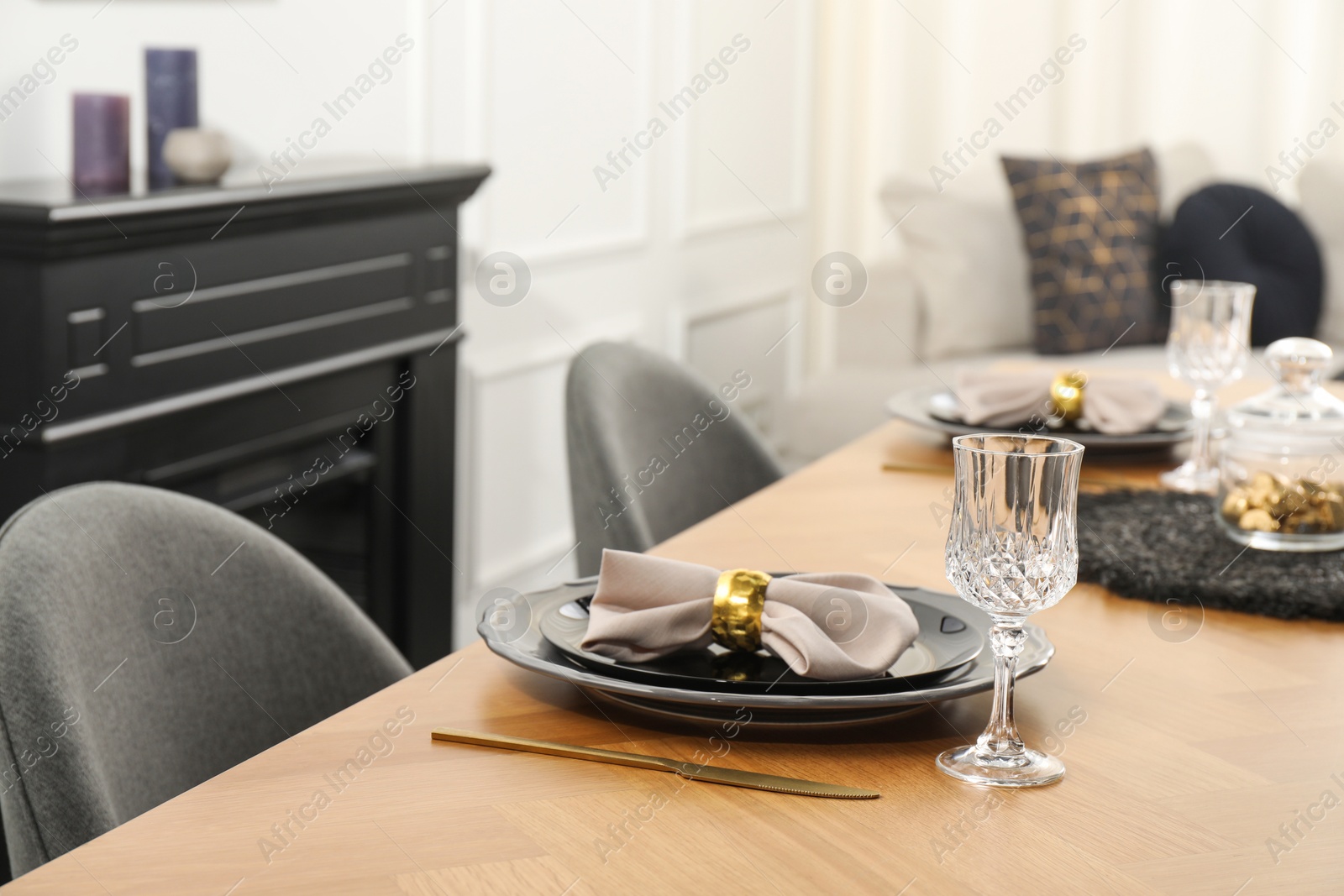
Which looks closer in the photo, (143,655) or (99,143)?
(143,655)

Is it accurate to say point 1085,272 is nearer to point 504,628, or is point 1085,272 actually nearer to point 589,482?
point 589,482

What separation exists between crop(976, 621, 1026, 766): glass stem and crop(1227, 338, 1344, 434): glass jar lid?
1.88ft

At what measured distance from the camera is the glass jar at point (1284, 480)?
119 cm

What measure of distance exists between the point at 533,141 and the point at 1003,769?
2.49m

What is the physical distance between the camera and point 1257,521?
1.19 m

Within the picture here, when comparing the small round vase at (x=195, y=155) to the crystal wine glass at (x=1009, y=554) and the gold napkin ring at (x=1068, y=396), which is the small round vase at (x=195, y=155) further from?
the crystal wine glass at (x=1009, y=554)

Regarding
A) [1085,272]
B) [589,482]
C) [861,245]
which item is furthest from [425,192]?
[861,245]

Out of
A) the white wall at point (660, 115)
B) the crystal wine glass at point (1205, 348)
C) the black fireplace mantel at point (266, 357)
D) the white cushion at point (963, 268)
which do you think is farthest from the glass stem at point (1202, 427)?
the white cushion at point (963, 268)

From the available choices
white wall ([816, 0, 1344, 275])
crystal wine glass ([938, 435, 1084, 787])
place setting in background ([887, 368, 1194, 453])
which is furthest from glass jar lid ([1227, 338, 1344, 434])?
white wall ([816, 0, 1344, 275])

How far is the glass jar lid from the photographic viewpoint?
48.2 inches

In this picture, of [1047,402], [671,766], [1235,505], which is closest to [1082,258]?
[1047,402]

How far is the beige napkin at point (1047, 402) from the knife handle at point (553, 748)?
0.92 meters

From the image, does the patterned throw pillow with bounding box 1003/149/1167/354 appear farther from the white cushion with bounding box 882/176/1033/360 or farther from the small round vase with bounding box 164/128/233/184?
the small round vase with bounding box 164/128/233/184

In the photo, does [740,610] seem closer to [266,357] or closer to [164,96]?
[266,357]
